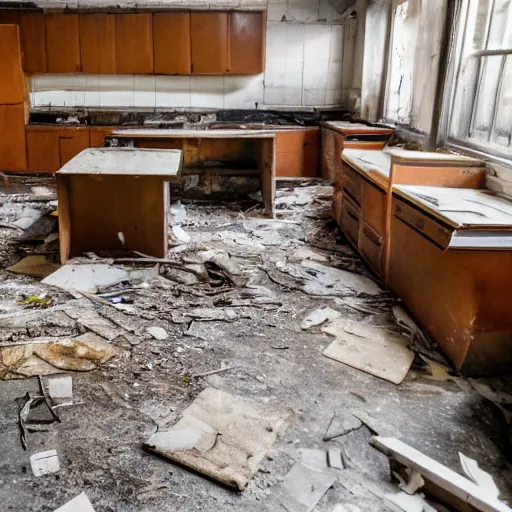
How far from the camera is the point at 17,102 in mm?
7457

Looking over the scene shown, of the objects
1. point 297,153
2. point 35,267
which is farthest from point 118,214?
point 297,153

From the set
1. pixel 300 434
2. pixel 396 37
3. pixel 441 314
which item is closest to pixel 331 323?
pixel 441 314

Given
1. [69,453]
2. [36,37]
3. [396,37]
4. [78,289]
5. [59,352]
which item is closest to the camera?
[69,453]

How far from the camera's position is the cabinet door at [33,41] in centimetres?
736

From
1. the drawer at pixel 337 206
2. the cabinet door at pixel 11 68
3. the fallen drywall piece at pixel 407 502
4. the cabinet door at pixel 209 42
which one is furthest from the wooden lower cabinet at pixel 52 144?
the fallen drywall piece at pixel 407 502

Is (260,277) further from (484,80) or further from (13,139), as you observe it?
(13,139)

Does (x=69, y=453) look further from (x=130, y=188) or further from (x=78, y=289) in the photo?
(x=130, y=188)

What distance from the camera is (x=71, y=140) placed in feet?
24.9

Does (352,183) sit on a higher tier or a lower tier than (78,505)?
higher

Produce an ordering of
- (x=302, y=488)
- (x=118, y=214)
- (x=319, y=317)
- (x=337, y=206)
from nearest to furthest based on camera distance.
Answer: (x=302, y=488), (x=319, y=317), (x=118, y=214), (x=337, y=206)

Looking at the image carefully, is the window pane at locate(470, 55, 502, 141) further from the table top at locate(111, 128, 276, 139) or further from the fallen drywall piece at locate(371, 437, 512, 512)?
the fallen drywall piece at locate(371, 437, 512, 512)

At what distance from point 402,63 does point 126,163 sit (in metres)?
3.70

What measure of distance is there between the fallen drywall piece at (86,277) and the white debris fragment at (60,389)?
3.66ft

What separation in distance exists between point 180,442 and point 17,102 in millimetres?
6815
